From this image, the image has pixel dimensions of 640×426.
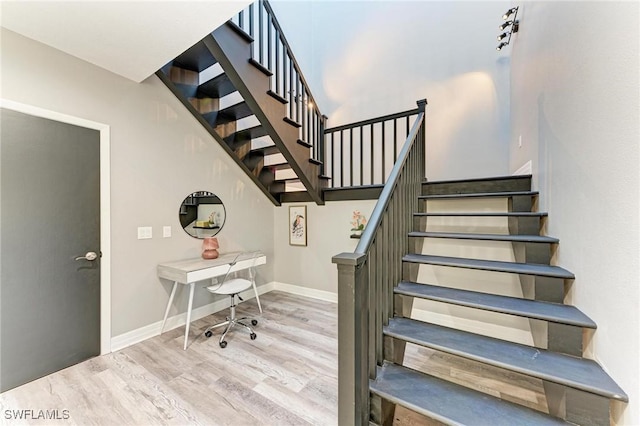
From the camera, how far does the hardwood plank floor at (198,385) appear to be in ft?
5.33

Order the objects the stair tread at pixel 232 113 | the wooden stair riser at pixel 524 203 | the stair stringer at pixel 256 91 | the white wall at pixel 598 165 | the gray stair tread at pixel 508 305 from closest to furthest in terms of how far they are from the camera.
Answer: the white wall at pixel 598 165, the gray stair tread at pixel 508 305, the stair stringer at pixel 256 91, the wooden stair riser at pixel 524 203, the stair tread at pixel 232 113

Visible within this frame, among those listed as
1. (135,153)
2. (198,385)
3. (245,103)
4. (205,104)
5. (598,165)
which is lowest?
(198,385)

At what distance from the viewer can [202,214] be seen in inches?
→ 124

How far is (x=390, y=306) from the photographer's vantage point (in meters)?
1.77

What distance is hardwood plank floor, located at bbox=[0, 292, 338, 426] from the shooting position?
5.33 feet

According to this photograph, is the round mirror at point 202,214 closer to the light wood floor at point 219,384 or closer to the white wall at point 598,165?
the light wood floor at point 219,384

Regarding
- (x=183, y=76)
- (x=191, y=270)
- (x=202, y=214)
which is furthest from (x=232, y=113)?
(x=191, y=270)

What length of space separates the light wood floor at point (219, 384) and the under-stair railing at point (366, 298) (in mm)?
464

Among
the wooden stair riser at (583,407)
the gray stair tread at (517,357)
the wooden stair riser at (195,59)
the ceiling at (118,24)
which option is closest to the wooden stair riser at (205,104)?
the wooden stair riser at (195,59)

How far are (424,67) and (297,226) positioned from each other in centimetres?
329

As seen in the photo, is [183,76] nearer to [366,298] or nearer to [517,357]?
[366,298]

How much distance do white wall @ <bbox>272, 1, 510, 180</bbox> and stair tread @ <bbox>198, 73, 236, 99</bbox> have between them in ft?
8.35

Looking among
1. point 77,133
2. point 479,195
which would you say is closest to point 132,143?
point 77,133

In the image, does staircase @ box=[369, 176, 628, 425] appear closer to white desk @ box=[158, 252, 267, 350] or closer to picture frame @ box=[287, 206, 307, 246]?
white desk @ box=[158, 252, 267, 350]
